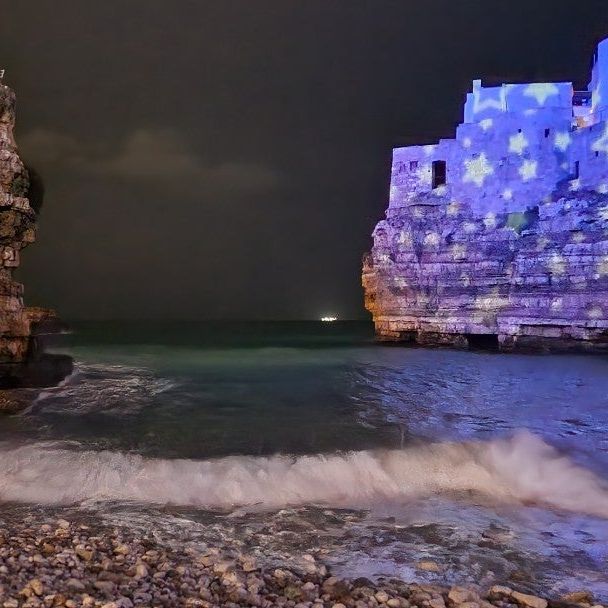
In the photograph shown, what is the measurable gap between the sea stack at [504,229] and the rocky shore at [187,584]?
30.2m

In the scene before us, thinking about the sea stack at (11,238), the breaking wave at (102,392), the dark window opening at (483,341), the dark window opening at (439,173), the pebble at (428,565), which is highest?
the dark window opening at (439,173)

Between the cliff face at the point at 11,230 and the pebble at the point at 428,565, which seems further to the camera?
the cliff face at the point at 11,230

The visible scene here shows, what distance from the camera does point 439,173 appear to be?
130ft

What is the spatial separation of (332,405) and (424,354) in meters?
17.3

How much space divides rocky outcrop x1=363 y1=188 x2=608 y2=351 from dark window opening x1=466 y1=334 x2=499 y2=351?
0.31 feet

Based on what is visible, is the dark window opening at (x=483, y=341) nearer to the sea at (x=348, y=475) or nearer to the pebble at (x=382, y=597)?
the sea at (x=348, y=475)

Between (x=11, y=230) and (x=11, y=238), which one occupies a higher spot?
(x=11, y=230)

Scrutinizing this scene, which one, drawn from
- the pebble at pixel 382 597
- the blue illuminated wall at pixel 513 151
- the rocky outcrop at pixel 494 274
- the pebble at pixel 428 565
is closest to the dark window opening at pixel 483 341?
the rocky outcrop at pixel 494 274

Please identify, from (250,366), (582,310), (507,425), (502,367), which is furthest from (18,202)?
(582,310)

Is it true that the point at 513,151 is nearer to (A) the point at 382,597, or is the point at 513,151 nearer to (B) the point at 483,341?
(B) the point at 483,341

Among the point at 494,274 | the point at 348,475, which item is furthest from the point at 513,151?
the point at 348,475

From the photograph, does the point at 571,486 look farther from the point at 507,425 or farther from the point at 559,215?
the point at 559,215

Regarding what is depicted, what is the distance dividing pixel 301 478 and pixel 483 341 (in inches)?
1276

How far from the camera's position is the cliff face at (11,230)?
13.4 meters
